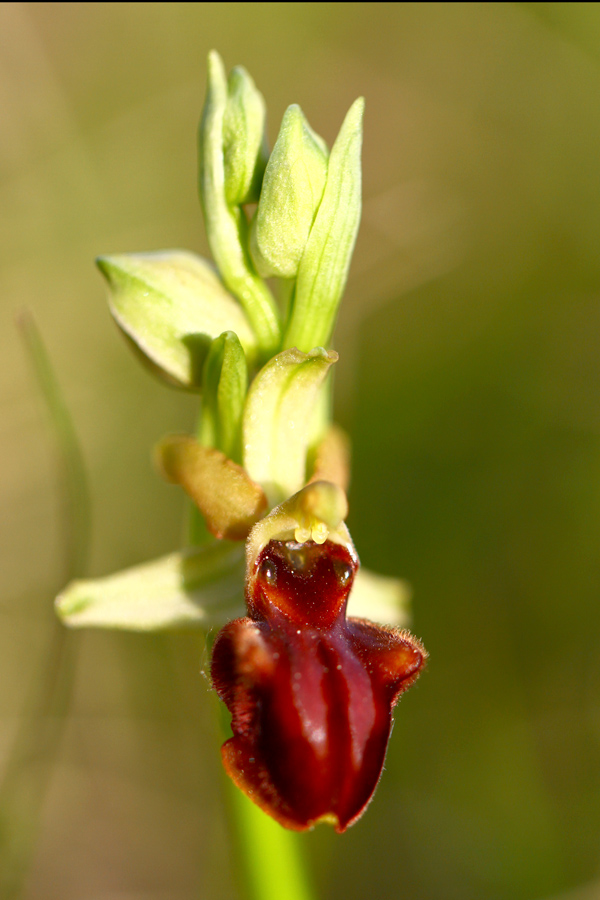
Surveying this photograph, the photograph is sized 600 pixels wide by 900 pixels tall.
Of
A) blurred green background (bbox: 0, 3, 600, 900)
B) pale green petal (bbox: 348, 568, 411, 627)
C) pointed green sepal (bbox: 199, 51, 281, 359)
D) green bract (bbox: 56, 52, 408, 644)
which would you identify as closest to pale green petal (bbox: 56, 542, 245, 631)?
green bract (bbox: 56, 52, 408, 644)

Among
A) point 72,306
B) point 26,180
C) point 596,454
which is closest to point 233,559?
point 596,454

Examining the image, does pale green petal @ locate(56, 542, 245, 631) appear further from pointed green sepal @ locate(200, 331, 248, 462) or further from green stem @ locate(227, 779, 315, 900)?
green stem @ locate(227, 779, 315, 900)

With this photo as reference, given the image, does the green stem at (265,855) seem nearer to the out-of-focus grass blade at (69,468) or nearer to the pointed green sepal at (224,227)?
the out-of-focus grass blade at (69,468)

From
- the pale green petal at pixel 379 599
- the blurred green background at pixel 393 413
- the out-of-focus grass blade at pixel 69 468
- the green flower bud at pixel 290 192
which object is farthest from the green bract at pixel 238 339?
the blurred green background at pixel 393 413

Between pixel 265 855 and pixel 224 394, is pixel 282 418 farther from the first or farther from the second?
pixel 265 855

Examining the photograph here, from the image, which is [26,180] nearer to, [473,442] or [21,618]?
[21,618]

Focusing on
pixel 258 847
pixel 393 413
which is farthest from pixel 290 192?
pixel 393 413
